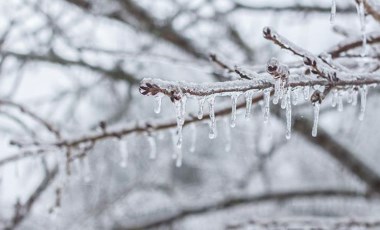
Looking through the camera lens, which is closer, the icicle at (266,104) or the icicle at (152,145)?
the icicle at (266,104)

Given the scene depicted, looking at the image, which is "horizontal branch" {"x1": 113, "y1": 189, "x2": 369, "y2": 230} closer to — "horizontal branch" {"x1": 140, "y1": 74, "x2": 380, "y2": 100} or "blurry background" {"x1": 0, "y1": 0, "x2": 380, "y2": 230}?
"blurry background" {"x1": 0, "y1": 0, "x2": 380, "y2": 230}

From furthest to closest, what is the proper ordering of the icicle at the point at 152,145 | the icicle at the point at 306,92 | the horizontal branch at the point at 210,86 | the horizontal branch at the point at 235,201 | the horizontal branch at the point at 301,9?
1. the horizontal branch at the point at 301,9
2. the horizontal branch at the point at 235,201
3. the icicle at the point at 152,145
4. the icicle at the point at 306,92
5. the horizontal branch at the point at 210,86

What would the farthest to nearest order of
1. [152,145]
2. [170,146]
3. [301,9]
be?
[170,146] → [301,9] → [152,145]

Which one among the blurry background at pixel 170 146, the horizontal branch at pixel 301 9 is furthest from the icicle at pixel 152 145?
the horizontal branch at pixel 301 9

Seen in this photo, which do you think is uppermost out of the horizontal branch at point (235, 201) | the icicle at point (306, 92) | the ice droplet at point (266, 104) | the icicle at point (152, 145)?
the icicle at point (306, 92)

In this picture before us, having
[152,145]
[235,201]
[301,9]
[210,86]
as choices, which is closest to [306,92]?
[210,86]

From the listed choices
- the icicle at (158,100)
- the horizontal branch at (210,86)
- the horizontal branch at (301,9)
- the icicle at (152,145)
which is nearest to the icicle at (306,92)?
the horizontal branch at (210,86)

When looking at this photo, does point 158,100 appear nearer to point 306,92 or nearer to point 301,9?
point 306,92

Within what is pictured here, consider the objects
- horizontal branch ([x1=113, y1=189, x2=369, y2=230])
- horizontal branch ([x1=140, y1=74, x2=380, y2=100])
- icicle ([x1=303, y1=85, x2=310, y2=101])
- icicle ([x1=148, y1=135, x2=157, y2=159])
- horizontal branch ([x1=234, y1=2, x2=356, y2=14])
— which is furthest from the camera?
horizontal branch ([x1=234, y1=2, x2=356, y2=14])

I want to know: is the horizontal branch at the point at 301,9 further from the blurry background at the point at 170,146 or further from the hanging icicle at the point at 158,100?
the hanging icicle at the point at 158,100

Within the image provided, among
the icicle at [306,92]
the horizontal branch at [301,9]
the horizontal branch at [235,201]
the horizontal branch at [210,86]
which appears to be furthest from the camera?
the horizontal branch at [301,9]

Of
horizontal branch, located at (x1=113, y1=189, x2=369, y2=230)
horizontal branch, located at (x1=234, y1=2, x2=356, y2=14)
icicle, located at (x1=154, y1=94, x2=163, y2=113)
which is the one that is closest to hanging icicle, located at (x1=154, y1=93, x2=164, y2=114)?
icicle, located at (x1=154, y1=94, x2=163, y2=113)

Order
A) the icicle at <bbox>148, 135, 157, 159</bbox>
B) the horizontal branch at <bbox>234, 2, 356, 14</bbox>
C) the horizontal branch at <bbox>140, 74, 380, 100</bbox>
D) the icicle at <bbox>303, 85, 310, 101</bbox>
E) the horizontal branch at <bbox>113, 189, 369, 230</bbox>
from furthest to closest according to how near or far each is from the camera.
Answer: the horizontal branch at <bbox>234, 2, 356, 14</bbox>
the horizontal branch at <bbox>113, 189, 369, 230</bbox>
the icicle at <bbox>148, 135, 157, 159</bbox>
the icicle at <bbox>303, 85, 310, 101</bbox>
the horizontal branch at <bbox>140, 74, 380, 100</bbox>

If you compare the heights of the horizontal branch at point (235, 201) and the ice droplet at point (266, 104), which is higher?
the ice droplet at point (266, 104)
